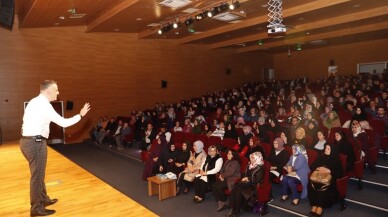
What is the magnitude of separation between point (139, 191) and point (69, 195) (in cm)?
195

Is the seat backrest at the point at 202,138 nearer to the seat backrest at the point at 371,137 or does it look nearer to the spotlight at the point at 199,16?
the spotlight at the point at 199,16

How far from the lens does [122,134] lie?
30.3 ft

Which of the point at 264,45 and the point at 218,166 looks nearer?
the point at 218,166

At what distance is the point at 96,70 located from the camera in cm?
1077

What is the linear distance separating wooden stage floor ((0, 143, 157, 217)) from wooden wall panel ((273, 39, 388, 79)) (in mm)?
14155

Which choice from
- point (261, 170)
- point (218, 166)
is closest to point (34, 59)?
point (218, 166)

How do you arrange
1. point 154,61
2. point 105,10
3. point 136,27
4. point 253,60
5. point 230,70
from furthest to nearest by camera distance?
point 253,60 → point 230,70 → point 154,61 → point 136,27 → point 105,10

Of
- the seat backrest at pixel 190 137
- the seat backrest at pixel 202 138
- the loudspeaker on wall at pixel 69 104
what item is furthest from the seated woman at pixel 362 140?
the loudspeaker on wall at pixel 69 104

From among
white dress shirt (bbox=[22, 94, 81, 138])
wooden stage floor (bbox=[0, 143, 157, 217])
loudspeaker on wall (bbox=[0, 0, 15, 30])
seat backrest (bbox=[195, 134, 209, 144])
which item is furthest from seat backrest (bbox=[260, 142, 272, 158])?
loudspeaker on wall (bbox=[0, 0, 15, 30])

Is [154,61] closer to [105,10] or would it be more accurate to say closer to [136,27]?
[136,27]

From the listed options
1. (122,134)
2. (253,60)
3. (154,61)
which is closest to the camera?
(122,134)

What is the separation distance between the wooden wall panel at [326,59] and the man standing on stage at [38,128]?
14692 millimetres

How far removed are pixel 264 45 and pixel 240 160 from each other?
9764mm

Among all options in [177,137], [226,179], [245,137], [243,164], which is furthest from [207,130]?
[226,179]
